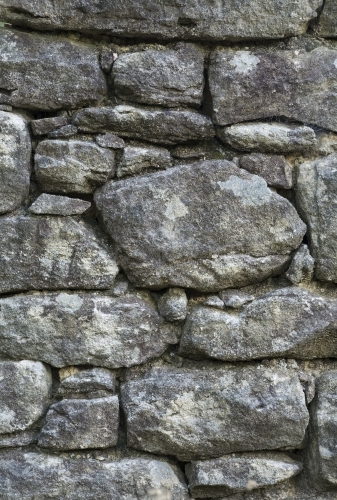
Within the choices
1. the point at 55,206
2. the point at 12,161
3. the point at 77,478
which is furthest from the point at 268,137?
the point at 77,478

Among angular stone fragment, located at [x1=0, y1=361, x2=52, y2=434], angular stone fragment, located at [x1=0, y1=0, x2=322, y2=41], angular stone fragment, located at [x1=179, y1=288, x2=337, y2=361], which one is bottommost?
angular stone fragment, located at [x1=0, y1=361, x2=52, y2=434]

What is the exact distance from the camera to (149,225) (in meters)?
2.13

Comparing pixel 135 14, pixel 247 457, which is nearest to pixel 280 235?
pixel 247 457

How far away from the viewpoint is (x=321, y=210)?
2.19 m

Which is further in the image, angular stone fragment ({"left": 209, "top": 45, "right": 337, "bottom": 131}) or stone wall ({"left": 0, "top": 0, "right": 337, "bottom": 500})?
angular stone fragment ({"left": 209, "top": 45, "right": 337, "bottom": 131})

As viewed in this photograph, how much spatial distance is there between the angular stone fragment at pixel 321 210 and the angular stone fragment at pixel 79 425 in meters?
0.90

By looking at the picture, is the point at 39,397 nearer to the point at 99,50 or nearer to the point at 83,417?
the point at 83,417

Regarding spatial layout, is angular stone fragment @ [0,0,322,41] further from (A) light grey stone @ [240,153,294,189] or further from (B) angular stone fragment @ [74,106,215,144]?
(A) light grey stone @ [240,153,294,189]

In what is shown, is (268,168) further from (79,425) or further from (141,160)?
(79,425)

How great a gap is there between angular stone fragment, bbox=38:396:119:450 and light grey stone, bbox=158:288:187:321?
14.2 inches

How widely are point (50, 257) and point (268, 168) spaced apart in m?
0.84

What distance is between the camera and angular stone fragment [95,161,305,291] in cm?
213

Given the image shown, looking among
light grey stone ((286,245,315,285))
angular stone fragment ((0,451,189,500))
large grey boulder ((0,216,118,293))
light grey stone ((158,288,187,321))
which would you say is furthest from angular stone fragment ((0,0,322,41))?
angular stone fragment ((0,451,189,500))

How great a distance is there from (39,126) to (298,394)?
130cm
